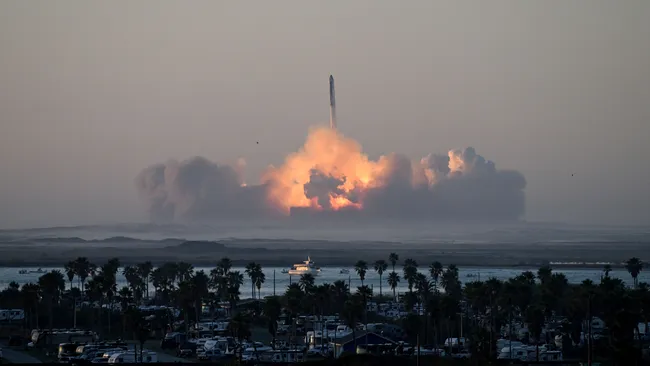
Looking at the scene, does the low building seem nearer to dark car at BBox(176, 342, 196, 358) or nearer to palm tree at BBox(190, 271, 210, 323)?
dark car at BBox(176, 342, 196, 358)

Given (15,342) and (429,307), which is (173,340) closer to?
(15,342)

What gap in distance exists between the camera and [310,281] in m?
135

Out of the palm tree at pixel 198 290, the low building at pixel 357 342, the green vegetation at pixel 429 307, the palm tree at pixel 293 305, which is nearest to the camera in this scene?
the green vegetation at pixel 429 307

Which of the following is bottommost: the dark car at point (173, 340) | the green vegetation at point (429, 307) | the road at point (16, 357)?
the road at point (16, 357)

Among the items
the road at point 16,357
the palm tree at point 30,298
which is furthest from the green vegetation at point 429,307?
the road at point 16,357

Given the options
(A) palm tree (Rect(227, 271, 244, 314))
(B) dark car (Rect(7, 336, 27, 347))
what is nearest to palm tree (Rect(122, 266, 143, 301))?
(A) palm tree (Rect(227, 271, 244, 314))

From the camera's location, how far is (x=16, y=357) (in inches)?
3615

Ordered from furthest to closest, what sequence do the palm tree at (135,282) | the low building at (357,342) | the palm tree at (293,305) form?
1. the palm tree at (135,282)
2. the palm tree at (293,305)
3. the low building at (357,342)

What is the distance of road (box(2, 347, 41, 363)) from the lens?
290ft

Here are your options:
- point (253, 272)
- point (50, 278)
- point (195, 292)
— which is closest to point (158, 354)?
point (195, 292)

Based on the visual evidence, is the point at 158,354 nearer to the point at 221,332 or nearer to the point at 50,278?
the point at 221,332

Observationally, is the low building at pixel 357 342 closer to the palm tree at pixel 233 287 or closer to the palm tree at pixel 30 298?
the palm tree at pixel 233 287

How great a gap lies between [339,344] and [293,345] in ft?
28.2

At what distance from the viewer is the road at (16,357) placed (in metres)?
88.4
